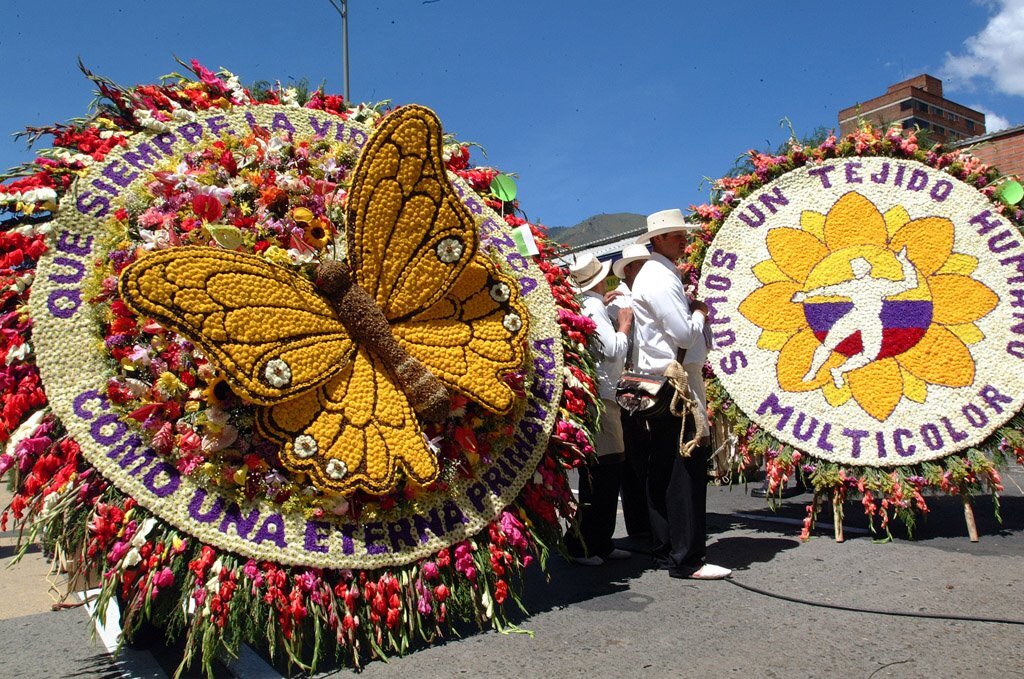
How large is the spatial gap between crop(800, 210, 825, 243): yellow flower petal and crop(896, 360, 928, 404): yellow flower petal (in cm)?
97

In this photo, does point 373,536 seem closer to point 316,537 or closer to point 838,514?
point 316,537

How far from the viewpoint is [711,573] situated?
13.2 ft

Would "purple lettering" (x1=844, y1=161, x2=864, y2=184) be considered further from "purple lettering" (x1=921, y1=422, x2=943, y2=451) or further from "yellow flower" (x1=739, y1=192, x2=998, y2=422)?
"purple lettering" (x1=921, y1=422, x2=943, y2=451)

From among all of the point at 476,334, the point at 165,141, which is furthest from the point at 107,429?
the point at 476,334

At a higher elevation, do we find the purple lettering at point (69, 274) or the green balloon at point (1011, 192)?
the green balloon at point (1011, 192)

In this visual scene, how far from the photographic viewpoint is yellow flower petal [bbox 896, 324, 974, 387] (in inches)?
188

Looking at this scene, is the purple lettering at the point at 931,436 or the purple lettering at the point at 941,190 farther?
the purple lettering at the point at 941,190

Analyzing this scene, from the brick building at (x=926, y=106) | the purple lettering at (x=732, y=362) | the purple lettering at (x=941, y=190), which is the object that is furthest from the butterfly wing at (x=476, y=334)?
the brick building at (x=926, y=106)

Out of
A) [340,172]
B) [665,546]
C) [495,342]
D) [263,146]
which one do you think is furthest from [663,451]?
[263,146]

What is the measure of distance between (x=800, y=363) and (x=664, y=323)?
4.20ft

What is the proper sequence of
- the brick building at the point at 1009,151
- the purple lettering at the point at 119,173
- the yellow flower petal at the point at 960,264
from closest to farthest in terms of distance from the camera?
the purple lettering at the point at 119,173 → the yellow flower petal at the point at 960,264 → the brick building at the point at 1009,151

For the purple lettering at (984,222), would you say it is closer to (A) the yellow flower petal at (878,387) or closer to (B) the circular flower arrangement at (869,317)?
(B) the circular flower arrangement at (869,317)

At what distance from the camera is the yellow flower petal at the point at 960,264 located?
488 centimetres

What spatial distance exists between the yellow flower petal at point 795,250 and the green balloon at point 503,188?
1889 mm
